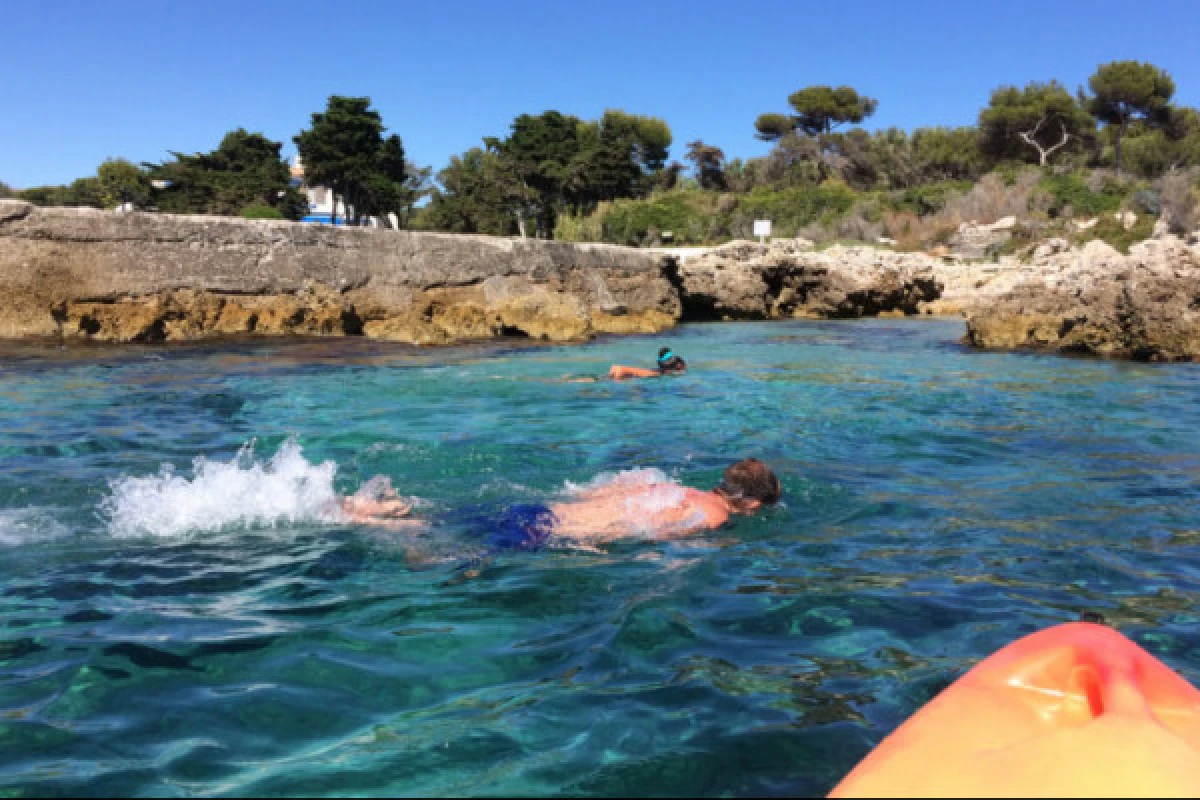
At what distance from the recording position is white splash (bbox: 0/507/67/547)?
3.81m

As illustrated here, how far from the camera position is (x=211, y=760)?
2066 millimetres

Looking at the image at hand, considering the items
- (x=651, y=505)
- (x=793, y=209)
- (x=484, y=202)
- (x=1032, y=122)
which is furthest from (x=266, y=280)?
(x=1032, y=122)

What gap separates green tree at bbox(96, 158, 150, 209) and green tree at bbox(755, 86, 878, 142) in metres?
37.7

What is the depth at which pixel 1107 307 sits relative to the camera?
1145 cm

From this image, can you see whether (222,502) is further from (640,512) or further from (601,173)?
(601,173)

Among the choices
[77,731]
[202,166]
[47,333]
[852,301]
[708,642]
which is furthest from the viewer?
[202,166]

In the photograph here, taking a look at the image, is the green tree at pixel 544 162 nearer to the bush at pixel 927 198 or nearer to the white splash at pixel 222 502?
the bush at pixel 927 198

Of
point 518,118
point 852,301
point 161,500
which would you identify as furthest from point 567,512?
point 518,118

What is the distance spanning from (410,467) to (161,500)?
61.9 inches

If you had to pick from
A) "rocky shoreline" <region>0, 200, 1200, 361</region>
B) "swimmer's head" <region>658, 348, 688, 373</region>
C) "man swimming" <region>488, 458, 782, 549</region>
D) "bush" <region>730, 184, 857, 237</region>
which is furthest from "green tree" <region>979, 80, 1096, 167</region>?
"man swimming" <region>488, 458, 782, 549</region>

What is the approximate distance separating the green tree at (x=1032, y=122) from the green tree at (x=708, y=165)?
13.7 metres

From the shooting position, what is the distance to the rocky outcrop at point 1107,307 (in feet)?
35.2

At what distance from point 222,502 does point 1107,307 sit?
449 inches

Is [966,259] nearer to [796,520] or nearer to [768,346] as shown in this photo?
[768,346]
